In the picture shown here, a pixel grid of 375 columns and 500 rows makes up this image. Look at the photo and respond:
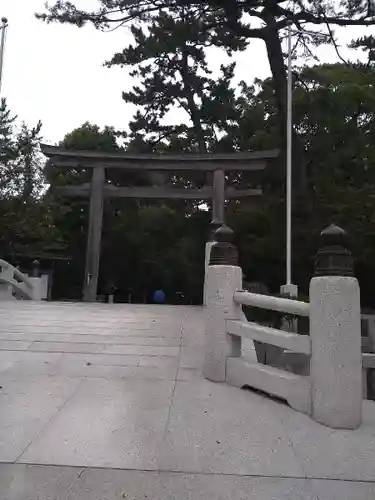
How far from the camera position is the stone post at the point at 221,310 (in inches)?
176

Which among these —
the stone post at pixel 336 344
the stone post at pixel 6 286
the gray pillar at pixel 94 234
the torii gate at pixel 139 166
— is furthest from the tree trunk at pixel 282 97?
the stone post at pixel 336 344

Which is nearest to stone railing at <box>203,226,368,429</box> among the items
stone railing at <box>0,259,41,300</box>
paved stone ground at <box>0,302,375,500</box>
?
paved stone ground at <box>0,302,375,500</box>

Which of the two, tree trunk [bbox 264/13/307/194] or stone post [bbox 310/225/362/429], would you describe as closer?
stone post [bbox 310/225/362/429]

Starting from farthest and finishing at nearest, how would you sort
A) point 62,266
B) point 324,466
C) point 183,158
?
point 62,266 < point 183,158 < point 324,466

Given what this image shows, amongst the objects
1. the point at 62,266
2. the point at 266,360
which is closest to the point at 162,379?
the point at 266,360

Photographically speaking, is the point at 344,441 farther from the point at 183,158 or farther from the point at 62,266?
the point at 62,266

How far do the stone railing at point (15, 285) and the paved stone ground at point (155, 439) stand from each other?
862cm

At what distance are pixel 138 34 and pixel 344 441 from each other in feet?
55.8

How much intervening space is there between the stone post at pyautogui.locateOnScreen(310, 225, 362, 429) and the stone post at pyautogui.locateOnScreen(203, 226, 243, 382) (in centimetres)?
110

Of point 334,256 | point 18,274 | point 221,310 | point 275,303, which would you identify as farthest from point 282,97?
point 334,256

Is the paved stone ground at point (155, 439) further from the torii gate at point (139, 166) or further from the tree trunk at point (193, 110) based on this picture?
the tree trunk at point (193, 110)

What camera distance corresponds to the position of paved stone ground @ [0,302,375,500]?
2.48m

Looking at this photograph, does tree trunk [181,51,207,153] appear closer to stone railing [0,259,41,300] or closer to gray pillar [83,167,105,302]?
gray pillar [83,167,105,302]

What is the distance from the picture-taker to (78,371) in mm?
4730
